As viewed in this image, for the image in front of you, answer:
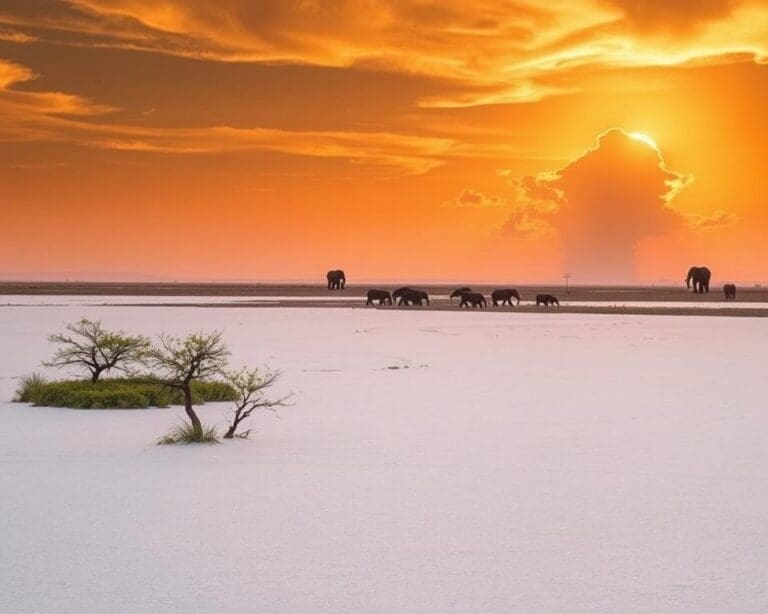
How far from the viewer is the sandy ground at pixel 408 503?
765cm

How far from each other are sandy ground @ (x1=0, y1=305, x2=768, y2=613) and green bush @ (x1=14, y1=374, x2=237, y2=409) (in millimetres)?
611

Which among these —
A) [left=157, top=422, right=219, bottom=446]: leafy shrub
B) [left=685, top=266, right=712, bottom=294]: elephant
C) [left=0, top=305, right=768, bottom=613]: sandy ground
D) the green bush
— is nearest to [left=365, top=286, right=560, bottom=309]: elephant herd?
[left=685, top=266, right=712, bottom=294]: elephant

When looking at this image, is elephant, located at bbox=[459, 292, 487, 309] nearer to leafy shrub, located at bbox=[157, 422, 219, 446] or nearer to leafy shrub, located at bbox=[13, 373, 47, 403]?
leafy shrub, located at bbox=[13, 373, 47, 403]

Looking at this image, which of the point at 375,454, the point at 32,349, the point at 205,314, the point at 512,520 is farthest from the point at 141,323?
the point at 512,520

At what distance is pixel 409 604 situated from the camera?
24.0 ft

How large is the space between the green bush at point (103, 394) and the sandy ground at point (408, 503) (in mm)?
611

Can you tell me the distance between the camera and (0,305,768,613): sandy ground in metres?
7.65

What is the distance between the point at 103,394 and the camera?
1870 centimetres

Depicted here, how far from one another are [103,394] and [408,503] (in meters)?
9.52

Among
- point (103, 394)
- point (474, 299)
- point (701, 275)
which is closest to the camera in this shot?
point (103, 394)

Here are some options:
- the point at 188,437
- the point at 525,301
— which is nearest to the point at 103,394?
the point at 188,437

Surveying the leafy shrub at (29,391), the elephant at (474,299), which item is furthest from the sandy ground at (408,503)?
the elephant at (474,299)

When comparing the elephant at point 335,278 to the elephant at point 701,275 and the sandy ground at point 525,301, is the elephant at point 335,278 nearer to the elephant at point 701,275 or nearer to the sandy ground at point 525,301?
the sandy ground at point 525,301

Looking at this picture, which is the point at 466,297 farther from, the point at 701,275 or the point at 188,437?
the point at 188,437
